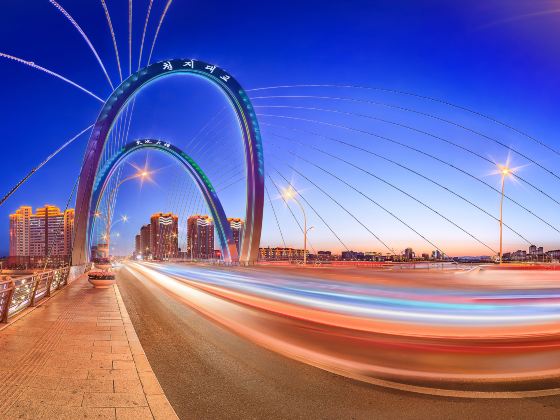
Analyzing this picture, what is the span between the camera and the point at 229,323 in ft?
35.8

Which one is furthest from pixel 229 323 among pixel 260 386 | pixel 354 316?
pixel 260 386

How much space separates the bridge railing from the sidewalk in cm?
53

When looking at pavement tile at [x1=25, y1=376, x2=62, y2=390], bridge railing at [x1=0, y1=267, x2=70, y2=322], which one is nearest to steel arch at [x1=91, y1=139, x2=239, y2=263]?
bridge railing at [x1=0, y1=267, x2=70, y2=322]

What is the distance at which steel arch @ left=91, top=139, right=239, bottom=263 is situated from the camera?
59.2 m

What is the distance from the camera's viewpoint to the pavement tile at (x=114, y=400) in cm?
480

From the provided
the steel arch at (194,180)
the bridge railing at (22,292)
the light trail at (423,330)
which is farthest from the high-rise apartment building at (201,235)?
the light trail at (423,330)

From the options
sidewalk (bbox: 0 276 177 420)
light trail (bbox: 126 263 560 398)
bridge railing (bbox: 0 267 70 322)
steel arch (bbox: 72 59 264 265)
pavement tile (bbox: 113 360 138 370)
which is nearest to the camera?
sidewalk (bbox: 0 276 177 420)

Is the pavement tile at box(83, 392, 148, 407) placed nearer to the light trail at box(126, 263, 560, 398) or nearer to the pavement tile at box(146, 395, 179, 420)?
the pavement tile at box(146, 395, 179, 420)

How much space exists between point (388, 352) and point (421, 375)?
57.7 inches

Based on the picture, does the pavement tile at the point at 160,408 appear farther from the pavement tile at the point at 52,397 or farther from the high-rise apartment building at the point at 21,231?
the high-rise apartment building at the point at 21,231

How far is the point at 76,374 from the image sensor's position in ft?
19.3

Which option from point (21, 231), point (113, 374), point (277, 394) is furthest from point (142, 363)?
point (21, 231)

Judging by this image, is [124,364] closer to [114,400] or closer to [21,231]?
[114,400]

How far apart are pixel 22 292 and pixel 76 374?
8298 mm
